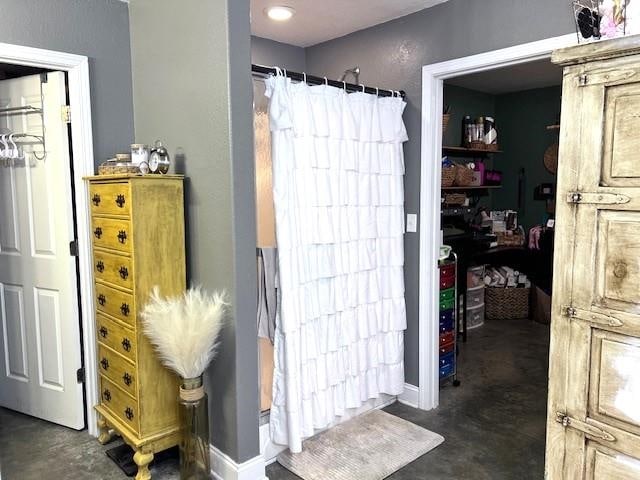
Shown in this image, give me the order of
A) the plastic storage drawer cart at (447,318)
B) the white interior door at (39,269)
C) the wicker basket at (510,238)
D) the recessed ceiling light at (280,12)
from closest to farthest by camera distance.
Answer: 1. the white interior door at (39,269)
2. the recessed ceiling light at (280,12)
3. the plastic storage drawer cart at (447,318)
4. the wicker basket at (510,238)

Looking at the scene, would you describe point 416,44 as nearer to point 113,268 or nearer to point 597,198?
point 597,198

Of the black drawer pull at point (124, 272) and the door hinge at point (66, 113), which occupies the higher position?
the door hinge at point (66, 113)

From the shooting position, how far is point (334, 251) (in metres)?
2.79

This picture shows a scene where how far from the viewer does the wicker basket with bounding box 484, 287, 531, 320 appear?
213 inches

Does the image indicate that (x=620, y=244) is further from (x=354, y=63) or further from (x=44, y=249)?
(x=44, y=249)

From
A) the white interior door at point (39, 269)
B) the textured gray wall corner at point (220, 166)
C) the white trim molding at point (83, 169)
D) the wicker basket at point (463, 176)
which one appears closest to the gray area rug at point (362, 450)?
the textured gray wall corner at point (220, 166)

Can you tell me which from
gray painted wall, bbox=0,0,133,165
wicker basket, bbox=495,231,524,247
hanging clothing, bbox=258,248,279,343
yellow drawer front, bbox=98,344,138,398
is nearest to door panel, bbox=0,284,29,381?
yellow drawer front, bbox=98,344,138,398

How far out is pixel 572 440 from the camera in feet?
5.01

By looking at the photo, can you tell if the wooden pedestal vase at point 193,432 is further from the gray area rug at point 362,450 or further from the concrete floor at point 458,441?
the gray area rug at point 362,450

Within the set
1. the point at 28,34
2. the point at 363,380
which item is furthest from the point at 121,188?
the point at 363,380

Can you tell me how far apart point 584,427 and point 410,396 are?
189 cm

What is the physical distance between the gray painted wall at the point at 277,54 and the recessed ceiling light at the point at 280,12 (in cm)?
44

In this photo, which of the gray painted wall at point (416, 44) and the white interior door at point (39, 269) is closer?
the gray painted wall at point (416, 44)

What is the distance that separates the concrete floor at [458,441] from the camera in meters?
2.50
